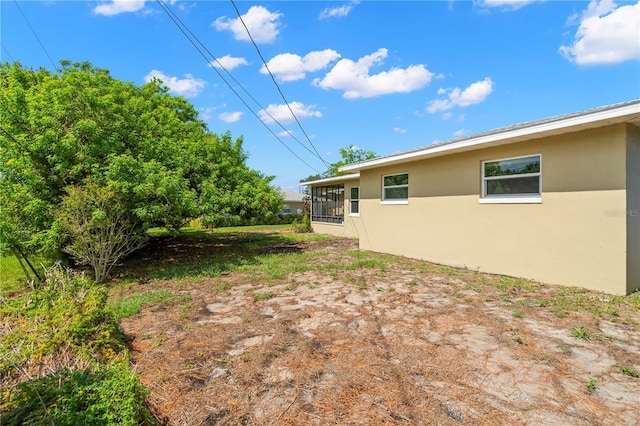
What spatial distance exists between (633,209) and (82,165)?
35.5 ft

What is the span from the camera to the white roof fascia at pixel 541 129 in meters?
4.73

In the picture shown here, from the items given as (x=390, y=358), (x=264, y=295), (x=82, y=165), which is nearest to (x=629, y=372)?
(x=390, y=358)

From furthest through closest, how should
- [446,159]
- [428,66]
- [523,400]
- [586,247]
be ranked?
[428,66]
[446,159]
[586,247]
[523,400]

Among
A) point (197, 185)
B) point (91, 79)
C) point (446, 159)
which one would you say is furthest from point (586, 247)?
point (91, 79)

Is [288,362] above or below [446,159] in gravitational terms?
below

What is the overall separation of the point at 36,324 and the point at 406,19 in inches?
444

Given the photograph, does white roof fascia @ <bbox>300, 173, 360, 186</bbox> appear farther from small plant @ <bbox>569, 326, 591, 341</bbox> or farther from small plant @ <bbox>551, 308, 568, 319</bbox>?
small plant @ <bbox>569, 326, 591, 341</bbox>

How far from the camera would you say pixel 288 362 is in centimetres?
307

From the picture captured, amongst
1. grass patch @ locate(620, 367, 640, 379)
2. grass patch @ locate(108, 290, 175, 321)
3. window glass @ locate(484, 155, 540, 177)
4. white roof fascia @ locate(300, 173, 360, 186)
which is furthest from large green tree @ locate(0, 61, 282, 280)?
grass patch @ locate(620, 367, 640, 379)

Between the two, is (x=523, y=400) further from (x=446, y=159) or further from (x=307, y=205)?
(x=307, y=205)

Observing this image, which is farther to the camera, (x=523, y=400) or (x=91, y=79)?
(x=91, y=79)

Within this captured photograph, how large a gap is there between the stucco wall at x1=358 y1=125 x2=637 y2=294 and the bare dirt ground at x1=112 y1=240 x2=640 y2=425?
73 cm

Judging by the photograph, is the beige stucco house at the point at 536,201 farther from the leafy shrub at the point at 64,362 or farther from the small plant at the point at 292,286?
the leafy shrub at the point at 64,362

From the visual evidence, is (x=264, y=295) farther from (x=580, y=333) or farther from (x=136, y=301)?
(x=580, y=333)
